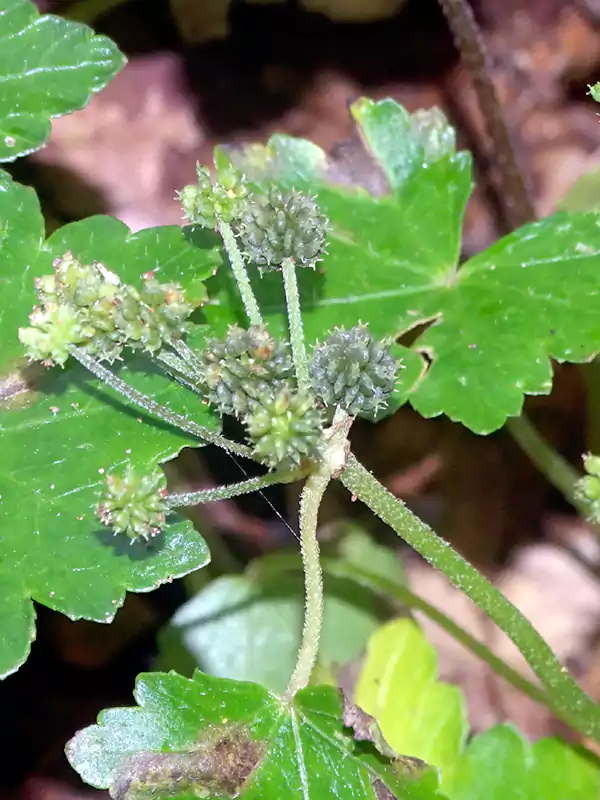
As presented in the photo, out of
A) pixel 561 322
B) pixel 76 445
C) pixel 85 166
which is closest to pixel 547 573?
pixel 561 322

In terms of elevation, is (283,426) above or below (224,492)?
above

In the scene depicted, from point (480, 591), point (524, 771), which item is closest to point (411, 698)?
point (524, 771)

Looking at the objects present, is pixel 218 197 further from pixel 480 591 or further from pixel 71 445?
pixel 480 591

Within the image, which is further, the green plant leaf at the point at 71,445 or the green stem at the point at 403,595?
the green stem at the point at 403,595

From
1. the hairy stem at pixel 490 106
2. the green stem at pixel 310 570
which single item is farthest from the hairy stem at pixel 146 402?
the hairy stem at pixel 490 106

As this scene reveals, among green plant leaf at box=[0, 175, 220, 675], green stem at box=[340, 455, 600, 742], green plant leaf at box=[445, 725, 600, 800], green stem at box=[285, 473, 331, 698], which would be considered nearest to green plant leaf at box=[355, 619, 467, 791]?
green plant leaf at box=[445, 725, 600, 800]

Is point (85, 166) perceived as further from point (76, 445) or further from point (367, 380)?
point (367, 380)

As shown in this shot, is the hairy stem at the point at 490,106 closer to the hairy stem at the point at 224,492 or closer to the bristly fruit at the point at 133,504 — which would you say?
the hairy stem at the point at 224,492
